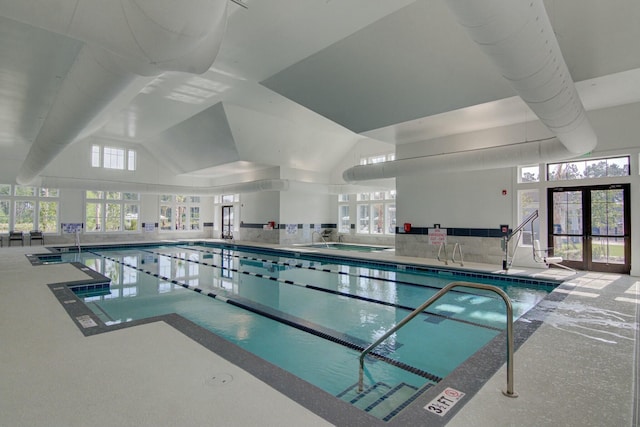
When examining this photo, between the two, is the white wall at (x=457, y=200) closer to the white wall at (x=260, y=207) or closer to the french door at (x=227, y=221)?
the white wall at (x=260, y=207)

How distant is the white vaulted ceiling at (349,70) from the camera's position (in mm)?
4469

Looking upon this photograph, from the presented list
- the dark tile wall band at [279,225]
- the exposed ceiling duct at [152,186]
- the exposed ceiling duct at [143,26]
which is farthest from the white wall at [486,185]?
the exposed ceiling duct at [143,26]

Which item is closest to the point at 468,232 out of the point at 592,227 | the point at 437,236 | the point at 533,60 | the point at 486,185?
the point at 437,236

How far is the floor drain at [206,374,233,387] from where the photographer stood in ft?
6.75

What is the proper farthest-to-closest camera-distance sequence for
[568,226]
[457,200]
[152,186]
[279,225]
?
[279,225] → [152,186] → [457,200] → [568,226]

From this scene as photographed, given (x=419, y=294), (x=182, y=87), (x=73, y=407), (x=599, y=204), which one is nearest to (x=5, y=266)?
(x=182, y=87)

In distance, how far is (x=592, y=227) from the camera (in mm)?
6738

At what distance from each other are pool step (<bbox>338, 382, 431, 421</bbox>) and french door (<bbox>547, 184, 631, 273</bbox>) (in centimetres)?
635

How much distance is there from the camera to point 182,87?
25.8ft

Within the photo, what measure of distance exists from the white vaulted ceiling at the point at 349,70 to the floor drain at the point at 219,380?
2.18 metres

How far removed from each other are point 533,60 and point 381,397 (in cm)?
284

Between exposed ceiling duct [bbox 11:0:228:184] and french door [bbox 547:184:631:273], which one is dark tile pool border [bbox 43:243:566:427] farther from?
french door [bbox 547:184:631:273]

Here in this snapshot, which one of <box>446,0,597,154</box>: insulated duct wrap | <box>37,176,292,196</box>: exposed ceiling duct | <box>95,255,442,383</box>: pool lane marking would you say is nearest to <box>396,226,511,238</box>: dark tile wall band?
<box>446,0,597,154</box>: insulated duct wrap

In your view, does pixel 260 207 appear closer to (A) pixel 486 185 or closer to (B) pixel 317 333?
(A) pixel 486 185
